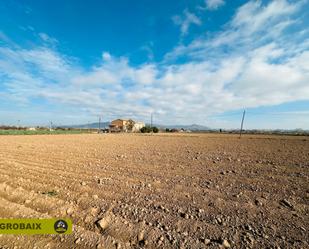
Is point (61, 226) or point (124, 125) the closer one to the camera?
point (61, 226)

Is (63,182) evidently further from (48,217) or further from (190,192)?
(190,192)

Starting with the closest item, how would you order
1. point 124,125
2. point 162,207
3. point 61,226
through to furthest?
point 61,226 < point 162,207 < point 124,125

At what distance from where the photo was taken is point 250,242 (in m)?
3.29

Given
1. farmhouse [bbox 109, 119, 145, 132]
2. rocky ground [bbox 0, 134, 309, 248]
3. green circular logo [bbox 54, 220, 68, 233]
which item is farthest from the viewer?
A: farmhouse [bbox 109, 119, 145, 132]

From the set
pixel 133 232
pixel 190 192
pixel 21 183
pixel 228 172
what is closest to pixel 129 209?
pixel 133 232

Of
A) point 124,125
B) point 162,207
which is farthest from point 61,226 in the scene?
point 124,125

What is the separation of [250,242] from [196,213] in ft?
4.16

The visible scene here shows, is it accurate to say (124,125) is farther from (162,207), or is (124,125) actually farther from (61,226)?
(61,226)

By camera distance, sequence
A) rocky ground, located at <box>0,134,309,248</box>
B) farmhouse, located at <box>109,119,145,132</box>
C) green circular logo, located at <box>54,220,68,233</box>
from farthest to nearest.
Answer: farmhouse, located at <box>109,119,145,132</box> < green circular logo, located at <box>54,220,68,233</box> < rocky ground, located at <box>0,134,309,248</box>

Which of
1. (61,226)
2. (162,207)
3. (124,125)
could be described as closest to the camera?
(61,226)

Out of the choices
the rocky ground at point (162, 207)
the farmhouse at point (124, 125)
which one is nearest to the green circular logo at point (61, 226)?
the rocky ground at point (162, 207)

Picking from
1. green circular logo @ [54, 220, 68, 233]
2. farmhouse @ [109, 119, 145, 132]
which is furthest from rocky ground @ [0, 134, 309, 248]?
farmhouse @ [109, 119, 145, 132]

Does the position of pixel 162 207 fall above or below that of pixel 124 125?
below

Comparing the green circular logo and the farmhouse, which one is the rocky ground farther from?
the farmhouse
